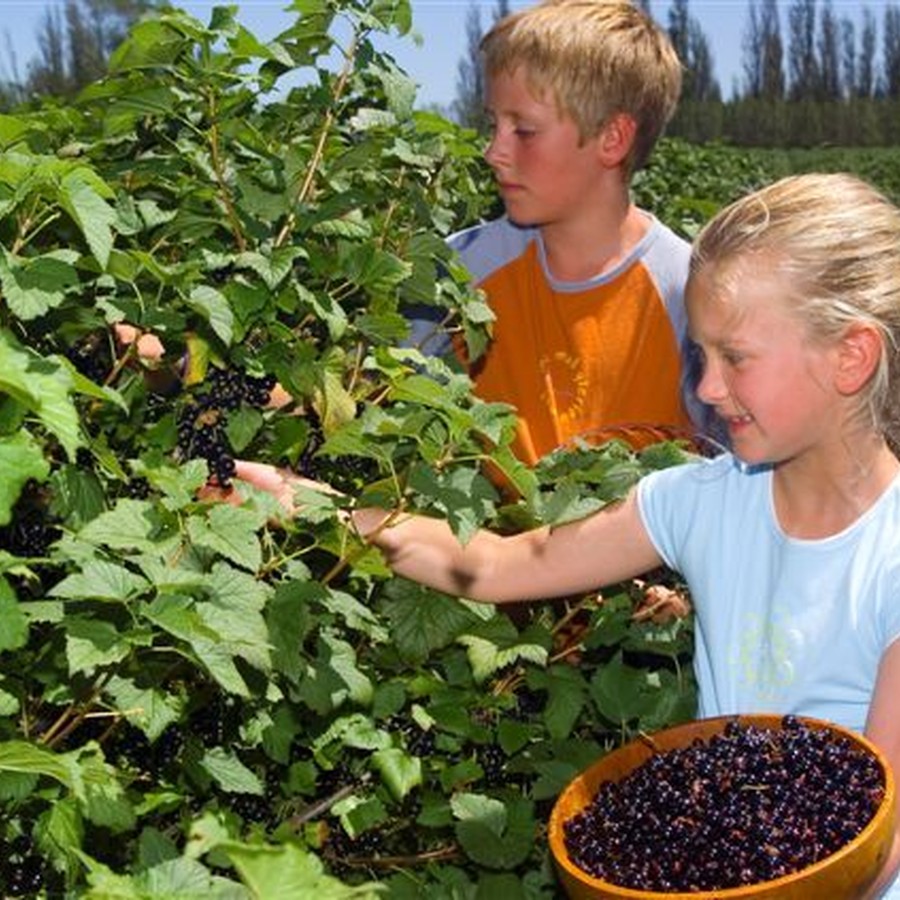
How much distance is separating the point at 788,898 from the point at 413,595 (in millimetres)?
845

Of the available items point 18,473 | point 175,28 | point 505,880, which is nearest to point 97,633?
point 18,473

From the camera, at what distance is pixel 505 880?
2688 mm

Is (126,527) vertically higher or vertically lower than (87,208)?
lower

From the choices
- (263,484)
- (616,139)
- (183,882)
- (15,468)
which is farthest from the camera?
(616,139)

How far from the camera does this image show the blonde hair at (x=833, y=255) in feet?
8.49

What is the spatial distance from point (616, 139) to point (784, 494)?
164 centimetres

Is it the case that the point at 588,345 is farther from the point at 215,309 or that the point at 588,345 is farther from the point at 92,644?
the point at 92,644

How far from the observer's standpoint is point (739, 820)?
6.91 feet

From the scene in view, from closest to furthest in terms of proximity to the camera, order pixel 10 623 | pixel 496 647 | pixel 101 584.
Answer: pixel 10 623
pixel 101 584
pixel 496 647

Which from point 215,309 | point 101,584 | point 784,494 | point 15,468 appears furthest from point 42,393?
point 784,494

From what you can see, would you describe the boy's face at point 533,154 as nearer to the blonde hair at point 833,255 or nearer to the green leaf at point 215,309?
the blonde hair at point 833,255

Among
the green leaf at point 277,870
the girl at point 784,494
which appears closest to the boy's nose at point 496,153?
the girl at point 784,494

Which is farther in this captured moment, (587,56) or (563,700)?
(587,56)

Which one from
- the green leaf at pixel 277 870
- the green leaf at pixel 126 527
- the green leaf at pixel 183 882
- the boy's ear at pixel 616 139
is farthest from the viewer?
the boy's ear at pixel 616 139
